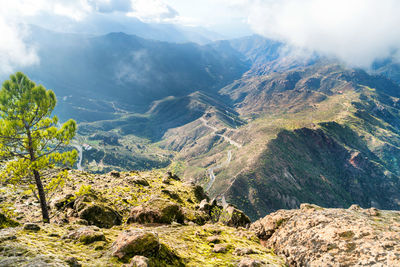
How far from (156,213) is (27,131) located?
15169mm

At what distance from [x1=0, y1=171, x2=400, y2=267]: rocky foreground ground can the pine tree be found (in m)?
4.09

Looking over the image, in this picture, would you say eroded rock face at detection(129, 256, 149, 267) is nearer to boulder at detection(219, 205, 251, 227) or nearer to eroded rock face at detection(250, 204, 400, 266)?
eroded rock face at detection(250, 204, 400, 266)

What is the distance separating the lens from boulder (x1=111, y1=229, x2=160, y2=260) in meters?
11.8

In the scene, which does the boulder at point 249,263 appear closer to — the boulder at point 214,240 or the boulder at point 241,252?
the boulder at point 241,252

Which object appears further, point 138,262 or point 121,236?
point 121,236

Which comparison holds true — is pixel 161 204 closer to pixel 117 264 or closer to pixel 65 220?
pixel 65 220

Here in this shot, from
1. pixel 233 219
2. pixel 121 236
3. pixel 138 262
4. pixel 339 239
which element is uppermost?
pixel 233 219

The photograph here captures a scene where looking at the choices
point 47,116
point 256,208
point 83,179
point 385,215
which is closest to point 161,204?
point 47,116

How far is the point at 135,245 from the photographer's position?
12.1 m

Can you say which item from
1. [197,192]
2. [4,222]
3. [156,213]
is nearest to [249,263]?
[156,213]

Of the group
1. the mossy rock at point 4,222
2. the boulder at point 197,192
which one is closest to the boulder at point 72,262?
the mossy rock at point 4,222

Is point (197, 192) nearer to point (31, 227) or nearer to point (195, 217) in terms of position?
point (195, 217)

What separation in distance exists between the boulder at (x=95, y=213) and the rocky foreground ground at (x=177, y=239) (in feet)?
0.32

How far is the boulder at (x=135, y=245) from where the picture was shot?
11.8 metres
